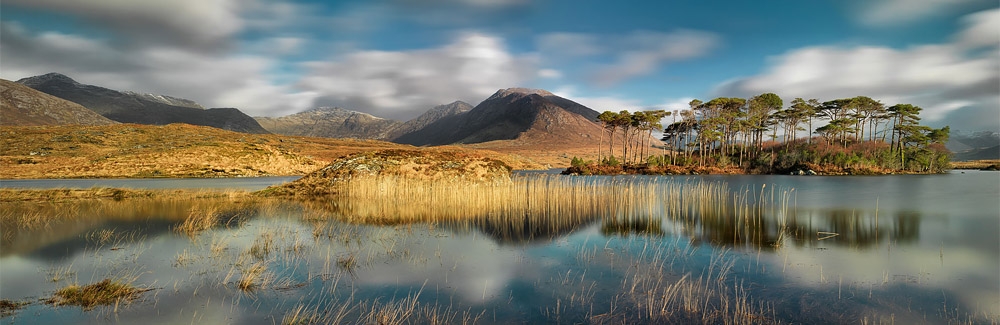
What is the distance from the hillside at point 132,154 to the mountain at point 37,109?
5949 inches

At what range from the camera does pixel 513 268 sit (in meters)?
8.43

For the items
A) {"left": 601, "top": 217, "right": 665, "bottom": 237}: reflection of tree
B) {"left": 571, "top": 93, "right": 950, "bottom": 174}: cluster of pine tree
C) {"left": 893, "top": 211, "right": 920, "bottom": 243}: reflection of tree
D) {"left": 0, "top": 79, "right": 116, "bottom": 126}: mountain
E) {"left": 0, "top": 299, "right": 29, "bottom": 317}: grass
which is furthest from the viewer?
{"left": 0, "top": 79, "right": 116, "bottom": 126}: mountain

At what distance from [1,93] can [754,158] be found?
274 metres

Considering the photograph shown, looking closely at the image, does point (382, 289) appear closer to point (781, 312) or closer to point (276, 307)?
point (276, 307)

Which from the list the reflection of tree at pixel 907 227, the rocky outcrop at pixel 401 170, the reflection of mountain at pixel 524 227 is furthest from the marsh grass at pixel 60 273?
the reflection of tree at pixel 907 227

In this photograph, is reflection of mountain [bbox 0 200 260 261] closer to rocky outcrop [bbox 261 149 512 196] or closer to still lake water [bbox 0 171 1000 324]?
still lake water [bbox 0 171 1000 324]

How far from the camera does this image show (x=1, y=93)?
172125 mm

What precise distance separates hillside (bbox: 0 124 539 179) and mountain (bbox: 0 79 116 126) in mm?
151102

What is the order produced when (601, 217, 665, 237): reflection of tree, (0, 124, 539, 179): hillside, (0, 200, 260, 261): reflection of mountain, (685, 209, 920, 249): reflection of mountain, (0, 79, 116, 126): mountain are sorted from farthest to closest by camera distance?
(0, 79, 116, 126): mountain, (0, 124, 539, 179): hillside, (601, 217, 665, 237): reflection of tree, (685, 209, 920, 249): reflection of mountain, (0, 200, 260, 261): reflection of mountain

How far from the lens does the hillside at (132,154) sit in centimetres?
4466

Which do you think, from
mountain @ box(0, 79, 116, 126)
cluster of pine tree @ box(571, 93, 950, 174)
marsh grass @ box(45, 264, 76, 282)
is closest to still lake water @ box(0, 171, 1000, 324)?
marsh grass @ box(45, 264, 76, 282)

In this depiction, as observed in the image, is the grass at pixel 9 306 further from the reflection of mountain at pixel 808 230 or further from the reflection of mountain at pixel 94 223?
the reflection of mountain at pixel 808 230

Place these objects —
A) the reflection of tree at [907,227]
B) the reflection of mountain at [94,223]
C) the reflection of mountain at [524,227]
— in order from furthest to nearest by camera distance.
→ the reflection of mountain at [524,227] < the reflection of tree at [907,227] < the reflection of mountain at [94,223]

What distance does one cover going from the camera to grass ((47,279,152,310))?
603 centimetres
